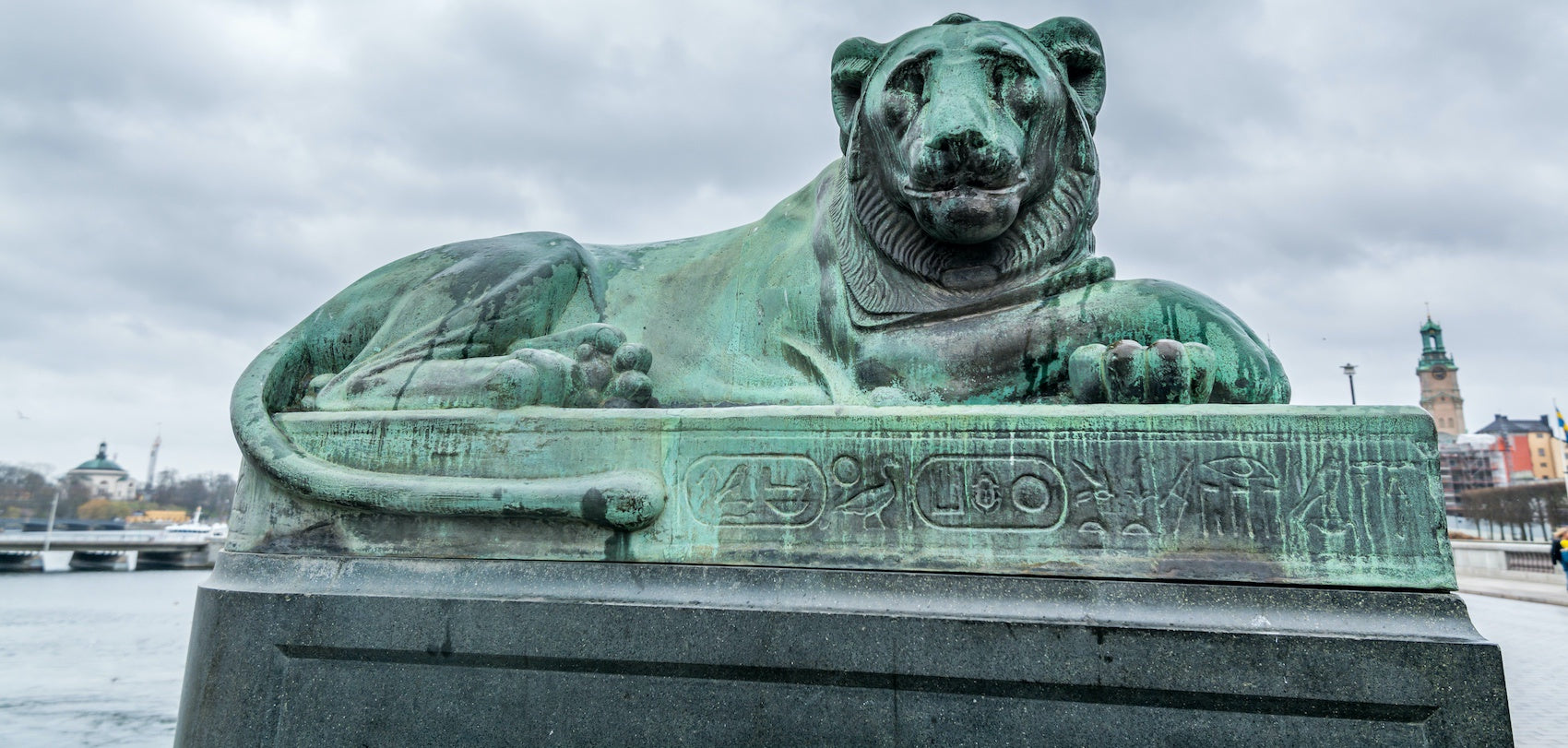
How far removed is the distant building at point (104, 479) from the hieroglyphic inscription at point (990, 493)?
114 metres

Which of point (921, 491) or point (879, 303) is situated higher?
point (879, 303)

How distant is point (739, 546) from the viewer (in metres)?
2.51

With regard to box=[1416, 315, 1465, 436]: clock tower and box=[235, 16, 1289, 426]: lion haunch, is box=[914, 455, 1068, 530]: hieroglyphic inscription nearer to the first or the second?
box=[235, 16, 1289, 426]: lion haunch

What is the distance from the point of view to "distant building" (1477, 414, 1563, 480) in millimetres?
85625

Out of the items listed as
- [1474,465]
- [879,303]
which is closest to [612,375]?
[879,303]

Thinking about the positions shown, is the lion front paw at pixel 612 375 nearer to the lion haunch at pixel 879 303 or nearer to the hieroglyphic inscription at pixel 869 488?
the lion haunch at pixel 879 303

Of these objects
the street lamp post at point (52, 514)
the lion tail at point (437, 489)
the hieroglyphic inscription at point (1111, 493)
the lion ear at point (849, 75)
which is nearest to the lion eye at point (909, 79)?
the lion ear at point (849, 75)

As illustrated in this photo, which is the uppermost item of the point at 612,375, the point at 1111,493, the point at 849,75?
the point at 849,75

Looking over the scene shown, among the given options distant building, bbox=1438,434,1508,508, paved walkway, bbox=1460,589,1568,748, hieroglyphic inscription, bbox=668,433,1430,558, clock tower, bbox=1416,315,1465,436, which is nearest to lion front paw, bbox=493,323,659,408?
hieroglyphic inscription, bbox=668,433,1430,558

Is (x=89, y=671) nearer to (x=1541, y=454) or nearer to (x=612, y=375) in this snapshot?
(x=612, y=375)

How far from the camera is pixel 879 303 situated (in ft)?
10.1

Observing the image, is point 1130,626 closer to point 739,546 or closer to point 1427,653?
point 1427,653

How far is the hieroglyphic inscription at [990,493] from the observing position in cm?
236

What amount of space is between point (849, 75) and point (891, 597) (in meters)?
1.94
